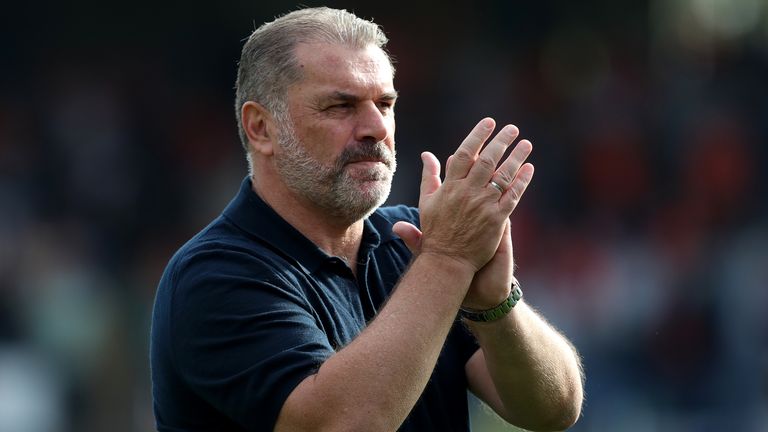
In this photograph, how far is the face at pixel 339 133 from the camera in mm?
3262

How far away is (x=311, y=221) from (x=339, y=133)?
26 centimetres

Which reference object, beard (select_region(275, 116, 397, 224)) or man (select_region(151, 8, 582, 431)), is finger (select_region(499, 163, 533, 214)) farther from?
beard (select_region(275, 116, 397, 224))

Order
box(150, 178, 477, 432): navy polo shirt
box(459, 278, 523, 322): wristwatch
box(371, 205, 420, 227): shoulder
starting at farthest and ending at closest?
box(371, 205, 420, 227): shoulder, box(459, 278, 523, 322): wristwatch, box(150, 178, 477, 432): navy polo shirt

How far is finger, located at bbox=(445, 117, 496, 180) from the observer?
9.55 feet

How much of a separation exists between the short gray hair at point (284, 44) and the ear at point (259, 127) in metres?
0.02

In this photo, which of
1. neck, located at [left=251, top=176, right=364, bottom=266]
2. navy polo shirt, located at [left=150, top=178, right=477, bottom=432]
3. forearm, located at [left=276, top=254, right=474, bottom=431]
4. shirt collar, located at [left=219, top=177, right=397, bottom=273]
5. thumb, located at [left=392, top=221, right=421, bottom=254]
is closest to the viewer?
forearm, located at [left=276, top=254, right=474, bottom=431]

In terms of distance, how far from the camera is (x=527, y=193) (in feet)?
31.7

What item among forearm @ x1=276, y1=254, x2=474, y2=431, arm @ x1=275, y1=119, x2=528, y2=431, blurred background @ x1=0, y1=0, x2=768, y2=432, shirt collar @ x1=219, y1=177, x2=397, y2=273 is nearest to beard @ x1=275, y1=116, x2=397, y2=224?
shirt collar @ x1=219, y1=177, x2=397, y2=273

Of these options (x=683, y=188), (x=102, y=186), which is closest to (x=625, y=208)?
(x=683, y=188)

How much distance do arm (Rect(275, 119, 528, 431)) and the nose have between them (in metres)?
0.25

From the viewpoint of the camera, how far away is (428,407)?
3.31 meters

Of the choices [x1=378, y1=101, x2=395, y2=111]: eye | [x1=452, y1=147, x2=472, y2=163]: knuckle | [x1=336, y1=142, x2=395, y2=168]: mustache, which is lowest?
[x1=336, y1=142, x2=395, y2=168]: mustache

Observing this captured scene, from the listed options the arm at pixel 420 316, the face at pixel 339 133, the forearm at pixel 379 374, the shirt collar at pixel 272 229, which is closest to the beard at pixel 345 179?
the face at pixel 339 133

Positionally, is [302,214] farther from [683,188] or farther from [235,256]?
[683,188]
